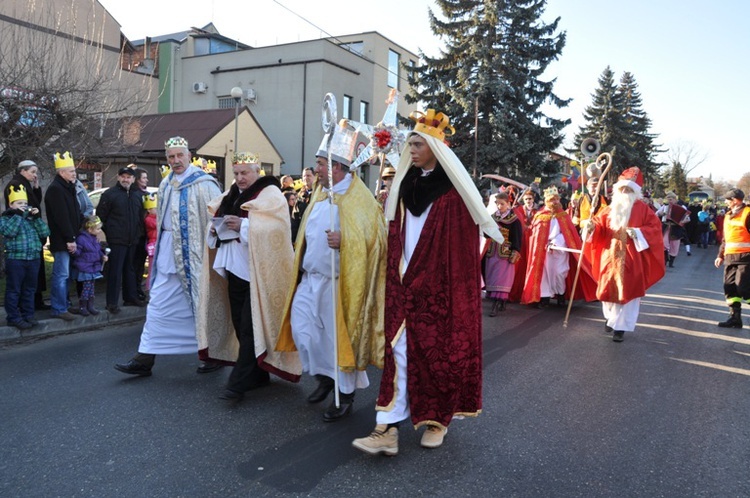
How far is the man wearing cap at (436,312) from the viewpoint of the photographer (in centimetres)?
371

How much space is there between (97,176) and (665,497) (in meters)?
16.2

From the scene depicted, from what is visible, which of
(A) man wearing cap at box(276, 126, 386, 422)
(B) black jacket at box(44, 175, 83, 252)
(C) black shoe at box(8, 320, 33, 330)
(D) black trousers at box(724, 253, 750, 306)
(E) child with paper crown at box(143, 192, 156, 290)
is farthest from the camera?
(E) child with paper crown at box(143, 192, 156, 290)

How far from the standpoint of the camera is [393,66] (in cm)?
3459

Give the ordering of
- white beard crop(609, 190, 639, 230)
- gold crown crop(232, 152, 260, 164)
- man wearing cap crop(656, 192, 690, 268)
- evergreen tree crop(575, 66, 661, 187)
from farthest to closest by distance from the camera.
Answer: evergreen tree crop(575, 66, 661, 187), man wearing cap crop(656, 192, 690, 268), white beard crop(609, 190, 639, 230), gold crown crop(232, 152, 260, 164)

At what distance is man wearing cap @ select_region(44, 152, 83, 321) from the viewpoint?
6973 mm

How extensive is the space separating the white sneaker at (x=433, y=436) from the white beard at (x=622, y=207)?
4.60m

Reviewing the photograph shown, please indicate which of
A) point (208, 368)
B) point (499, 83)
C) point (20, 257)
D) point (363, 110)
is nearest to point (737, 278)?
point (208, 368)

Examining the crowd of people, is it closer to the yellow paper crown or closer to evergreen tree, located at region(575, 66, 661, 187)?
the yellow paper crown

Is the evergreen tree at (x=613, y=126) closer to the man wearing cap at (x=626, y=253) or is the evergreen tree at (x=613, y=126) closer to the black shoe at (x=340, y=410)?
the man wearing cap at (x=626, y=253)

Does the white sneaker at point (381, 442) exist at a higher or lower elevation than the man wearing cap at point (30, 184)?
lower

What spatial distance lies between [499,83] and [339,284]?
21004 millimetres

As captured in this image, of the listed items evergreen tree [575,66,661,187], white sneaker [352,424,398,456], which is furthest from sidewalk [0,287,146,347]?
evergreen tree [575,66,661,187]

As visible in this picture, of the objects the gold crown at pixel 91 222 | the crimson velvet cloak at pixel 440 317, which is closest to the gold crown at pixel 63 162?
the gold crown at pixel 91 222

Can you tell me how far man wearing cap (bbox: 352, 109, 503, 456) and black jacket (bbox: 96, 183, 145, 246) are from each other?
17.6 ft
